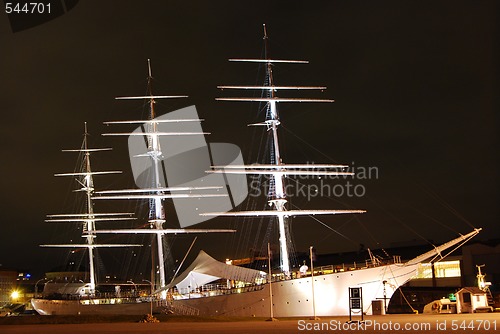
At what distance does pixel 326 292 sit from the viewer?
5006 cm

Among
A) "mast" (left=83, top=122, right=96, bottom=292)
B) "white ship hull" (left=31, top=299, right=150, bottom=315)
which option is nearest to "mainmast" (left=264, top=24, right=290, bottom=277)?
"white ship hull" (left=31, top=299, right=150, bottom=315)

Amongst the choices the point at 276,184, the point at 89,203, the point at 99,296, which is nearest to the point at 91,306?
the point at 99,296

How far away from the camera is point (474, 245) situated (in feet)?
274

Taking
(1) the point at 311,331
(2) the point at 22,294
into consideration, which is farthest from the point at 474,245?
(2) the point at 22,294

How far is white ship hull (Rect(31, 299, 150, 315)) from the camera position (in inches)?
2694

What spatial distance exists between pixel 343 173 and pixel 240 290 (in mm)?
13096

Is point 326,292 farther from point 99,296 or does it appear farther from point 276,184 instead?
point 99,296

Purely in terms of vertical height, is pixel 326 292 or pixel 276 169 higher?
pixel 276 169

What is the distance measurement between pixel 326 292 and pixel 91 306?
3308cm

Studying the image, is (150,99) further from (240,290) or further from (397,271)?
(397,271)

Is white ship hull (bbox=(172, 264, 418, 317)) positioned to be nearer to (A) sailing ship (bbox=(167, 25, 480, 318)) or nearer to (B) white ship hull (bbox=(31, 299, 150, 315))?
(A) sailing ship (bbox=(167, 25, 480, 318))

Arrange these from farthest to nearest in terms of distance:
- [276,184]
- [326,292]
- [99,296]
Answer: [99,296], [276,184], [326,292]

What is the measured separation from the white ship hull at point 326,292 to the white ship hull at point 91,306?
18.4 meters

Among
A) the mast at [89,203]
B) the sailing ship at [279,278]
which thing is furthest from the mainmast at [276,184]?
the mast at [89,203]
